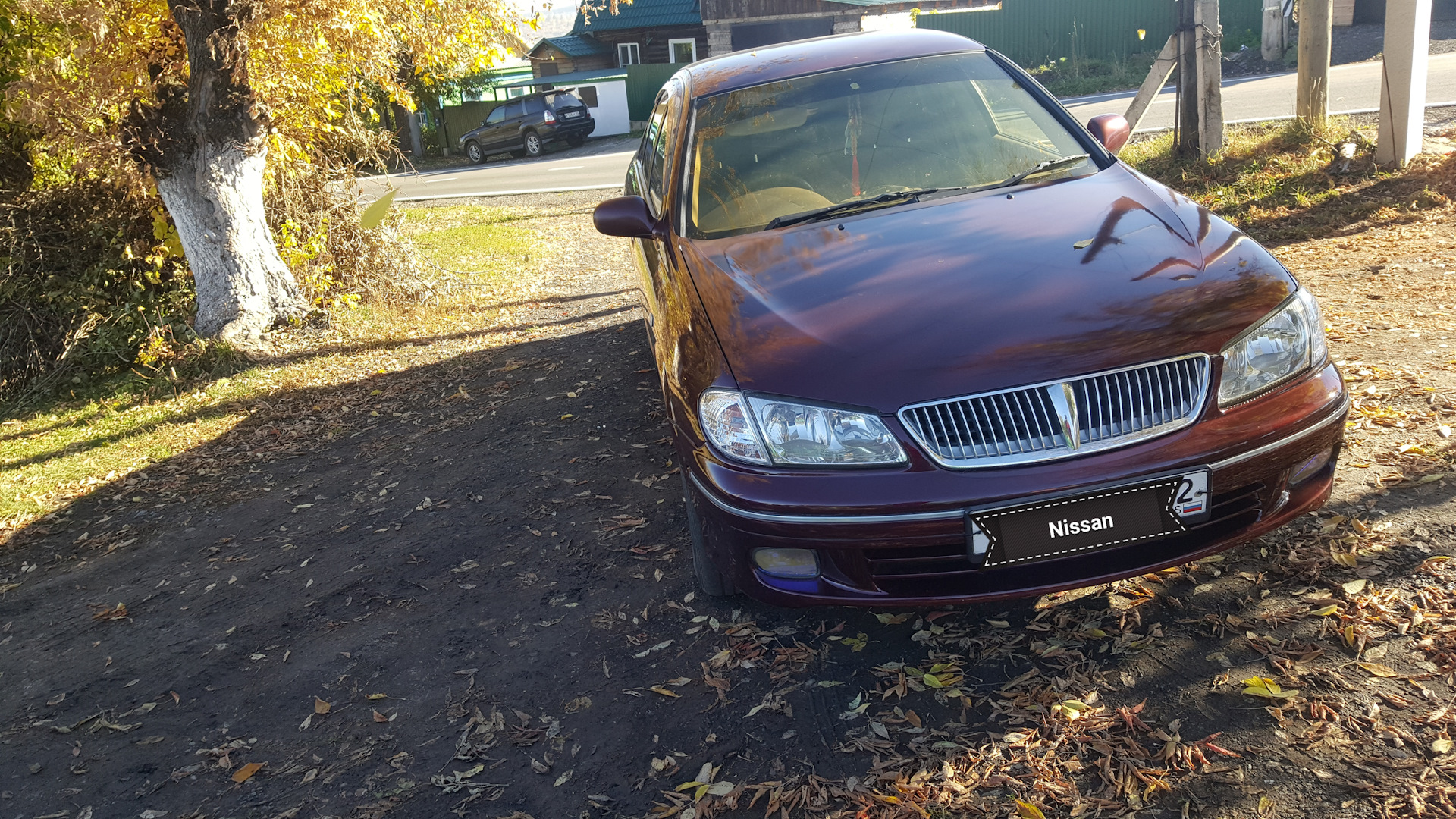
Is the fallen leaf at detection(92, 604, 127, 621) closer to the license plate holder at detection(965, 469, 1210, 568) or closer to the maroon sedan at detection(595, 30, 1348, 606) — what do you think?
the maroon sedan at detection(595, 30, 1348, 606)

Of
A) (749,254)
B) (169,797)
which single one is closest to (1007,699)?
(749,254)

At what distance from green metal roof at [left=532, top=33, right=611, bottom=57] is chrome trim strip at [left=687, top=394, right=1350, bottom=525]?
36.1 m

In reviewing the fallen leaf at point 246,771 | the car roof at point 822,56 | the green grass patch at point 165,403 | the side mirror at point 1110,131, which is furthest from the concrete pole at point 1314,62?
the fallen leaf at point 246,771

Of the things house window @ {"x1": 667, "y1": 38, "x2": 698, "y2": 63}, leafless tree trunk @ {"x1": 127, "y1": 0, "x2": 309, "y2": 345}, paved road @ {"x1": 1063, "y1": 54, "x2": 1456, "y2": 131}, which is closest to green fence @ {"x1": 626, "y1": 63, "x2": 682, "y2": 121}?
house window @ {"x1": 667, "y1": 38, "x2": 698, "y2": 63}

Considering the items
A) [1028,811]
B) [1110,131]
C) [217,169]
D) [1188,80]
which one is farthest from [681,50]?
[1028,811]

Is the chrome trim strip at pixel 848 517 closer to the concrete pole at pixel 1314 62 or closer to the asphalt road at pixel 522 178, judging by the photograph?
the concrete pole at pixel 1314 62

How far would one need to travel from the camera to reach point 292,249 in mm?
8477

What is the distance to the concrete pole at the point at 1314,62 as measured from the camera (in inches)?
341

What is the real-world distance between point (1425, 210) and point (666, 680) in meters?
6.74

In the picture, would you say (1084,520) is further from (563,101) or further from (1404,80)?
(563,101)

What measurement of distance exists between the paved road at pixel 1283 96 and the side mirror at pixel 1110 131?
28.2 feet

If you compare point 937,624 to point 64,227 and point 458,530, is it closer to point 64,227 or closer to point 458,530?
point 458,530

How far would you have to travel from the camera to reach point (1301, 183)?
312 inches

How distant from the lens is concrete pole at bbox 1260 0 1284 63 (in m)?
22.0
